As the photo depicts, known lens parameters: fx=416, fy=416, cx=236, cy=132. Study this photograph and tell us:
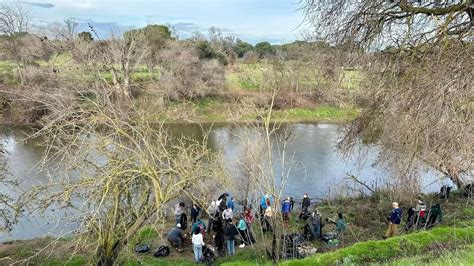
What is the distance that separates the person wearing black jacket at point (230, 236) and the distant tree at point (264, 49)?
156 ft

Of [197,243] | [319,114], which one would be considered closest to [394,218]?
[197,243]

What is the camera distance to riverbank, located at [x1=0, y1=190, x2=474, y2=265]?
388 inches

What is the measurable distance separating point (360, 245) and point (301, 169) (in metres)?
14.6

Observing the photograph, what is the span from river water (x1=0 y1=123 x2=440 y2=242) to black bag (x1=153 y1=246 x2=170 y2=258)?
4658mm

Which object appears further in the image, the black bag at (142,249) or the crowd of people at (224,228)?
the black bag at (142,249)

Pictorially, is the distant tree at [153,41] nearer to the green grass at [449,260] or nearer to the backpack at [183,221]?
the backpack at [183,221]

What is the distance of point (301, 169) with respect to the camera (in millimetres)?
25328

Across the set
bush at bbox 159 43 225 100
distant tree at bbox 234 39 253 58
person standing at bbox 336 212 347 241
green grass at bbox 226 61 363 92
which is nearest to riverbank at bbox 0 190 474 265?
person standing at bbox 336 212 347 241

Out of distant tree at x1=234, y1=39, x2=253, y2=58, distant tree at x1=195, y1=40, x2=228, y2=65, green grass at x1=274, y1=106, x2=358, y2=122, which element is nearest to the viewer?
green grass at x1=274, y1=106, x2=358, y2=122

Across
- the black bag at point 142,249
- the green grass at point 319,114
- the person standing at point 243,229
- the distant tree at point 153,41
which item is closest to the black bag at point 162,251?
the black bag at point 142,249

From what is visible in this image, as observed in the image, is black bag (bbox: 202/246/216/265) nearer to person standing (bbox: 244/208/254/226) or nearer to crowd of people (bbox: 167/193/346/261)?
crowd of people (bbox: 167/193/346/261)

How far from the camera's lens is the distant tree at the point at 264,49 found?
60.2m

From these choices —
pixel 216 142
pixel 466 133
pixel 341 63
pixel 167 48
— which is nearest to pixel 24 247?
pixel 341 63

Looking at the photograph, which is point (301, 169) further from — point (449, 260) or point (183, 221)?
point (449, 260)
